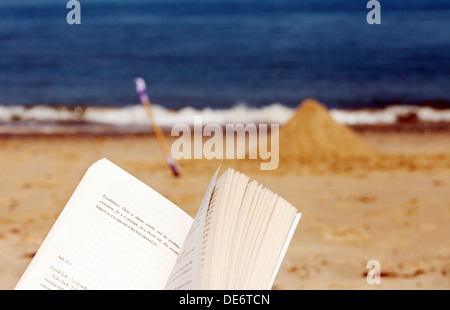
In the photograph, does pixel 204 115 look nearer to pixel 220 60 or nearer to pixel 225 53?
pixel 220 60

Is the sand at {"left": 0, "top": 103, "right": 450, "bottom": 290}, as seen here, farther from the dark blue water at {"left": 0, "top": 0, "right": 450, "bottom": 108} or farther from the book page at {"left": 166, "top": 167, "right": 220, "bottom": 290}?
the dark blue water at {"left": 0, "top": 0, "right": 450, "bottom": 108}

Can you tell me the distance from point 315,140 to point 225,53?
8093 millimetres

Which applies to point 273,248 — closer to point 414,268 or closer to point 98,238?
point 98,238

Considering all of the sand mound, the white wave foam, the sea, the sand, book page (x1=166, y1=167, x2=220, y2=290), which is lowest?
book page (x1=166, y1=167, x2=220, y2=290)

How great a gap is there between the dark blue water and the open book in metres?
10.9

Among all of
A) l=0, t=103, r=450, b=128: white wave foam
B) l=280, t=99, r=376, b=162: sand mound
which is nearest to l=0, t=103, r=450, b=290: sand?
l=280, t=99, r=376, b=162: sand mound

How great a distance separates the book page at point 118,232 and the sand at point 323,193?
246cm

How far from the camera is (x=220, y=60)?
47.4 ft

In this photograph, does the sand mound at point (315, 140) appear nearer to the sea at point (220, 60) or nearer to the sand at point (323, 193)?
the sand at point (323, 193)

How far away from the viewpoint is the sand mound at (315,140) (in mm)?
6984

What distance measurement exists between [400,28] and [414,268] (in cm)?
1282

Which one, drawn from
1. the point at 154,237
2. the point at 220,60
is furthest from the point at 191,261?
the point at 220,60

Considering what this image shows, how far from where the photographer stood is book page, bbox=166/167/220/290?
2.36ft
